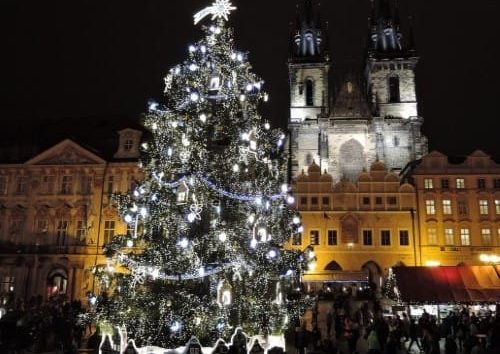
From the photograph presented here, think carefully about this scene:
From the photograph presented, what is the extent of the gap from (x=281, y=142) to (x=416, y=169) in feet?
87.4

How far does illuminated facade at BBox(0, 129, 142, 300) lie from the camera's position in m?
38.7

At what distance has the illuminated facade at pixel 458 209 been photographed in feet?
134

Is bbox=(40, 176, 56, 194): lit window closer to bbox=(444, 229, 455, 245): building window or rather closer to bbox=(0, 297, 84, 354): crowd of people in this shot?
bbox=(0, 297, 84, 354): crowd of people

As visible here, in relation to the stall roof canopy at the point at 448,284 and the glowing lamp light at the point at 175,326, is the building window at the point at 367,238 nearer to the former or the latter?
the stall roof canopy at the point at 448,284

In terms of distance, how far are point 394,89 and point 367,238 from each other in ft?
75.1

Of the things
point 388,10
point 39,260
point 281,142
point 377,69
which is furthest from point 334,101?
point 281,142

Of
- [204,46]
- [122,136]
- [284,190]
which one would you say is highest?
[122,136]

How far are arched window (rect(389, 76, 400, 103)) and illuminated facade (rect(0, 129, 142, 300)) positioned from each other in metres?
30.0

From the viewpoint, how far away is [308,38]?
204 feet

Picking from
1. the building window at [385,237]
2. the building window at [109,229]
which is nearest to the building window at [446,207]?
the building window at [385,237]

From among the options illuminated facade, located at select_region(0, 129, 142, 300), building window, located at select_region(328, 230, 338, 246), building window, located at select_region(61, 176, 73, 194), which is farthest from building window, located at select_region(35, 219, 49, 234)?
building window, located at select_region(328, 230, 338, 246)

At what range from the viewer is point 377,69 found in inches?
2304

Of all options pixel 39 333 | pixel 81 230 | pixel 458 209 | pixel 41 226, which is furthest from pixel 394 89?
pixel 39 333

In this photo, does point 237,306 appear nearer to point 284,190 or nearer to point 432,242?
point 284,190
